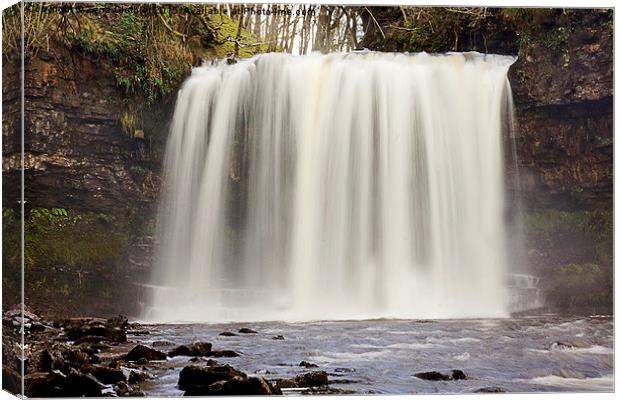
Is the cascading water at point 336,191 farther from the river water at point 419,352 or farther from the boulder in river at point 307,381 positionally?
the boulder in river at point 307,381

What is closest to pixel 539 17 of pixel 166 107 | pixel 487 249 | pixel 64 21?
pixel 487 249

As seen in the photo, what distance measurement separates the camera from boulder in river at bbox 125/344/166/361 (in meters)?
7.44

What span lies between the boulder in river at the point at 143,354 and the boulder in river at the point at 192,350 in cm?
7

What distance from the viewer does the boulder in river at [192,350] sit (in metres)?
7.48

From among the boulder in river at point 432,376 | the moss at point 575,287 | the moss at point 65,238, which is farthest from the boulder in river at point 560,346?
the moss at point 65,238

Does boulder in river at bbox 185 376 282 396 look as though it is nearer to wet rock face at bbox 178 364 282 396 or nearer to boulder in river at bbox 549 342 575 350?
wet rock face at bbox 178 364 282 396

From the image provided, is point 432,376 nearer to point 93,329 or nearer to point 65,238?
point 93,329

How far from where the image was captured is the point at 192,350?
295 inches

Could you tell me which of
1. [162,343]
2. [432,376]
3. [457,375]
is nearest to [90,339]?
[162,343]

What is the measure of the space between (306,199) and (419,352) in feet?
4.61

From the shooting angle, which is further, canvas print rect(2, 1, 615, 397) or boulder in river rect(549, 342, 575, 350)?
boulder in river rect(549, 342, 575, 350)

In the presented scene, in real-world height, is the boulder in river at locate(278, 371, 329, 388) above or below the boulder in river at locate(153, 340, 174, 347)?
below

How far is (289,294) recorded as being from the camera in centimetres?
778

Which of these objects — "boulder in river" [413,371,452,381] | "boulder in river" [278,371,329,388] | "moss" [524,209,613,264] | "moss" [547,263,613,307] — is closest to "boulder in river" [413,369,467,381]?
"boulder in river" [413,371,452,381]
